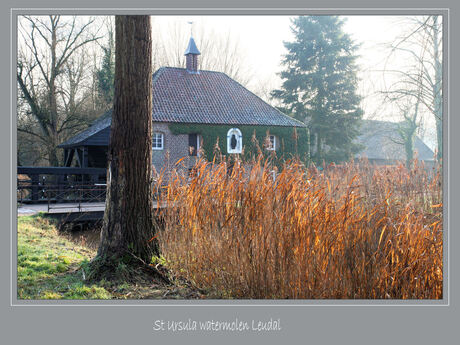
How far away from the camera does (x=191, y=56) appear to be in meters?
23.5

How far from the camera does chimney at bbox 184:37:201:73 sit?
2328 cm

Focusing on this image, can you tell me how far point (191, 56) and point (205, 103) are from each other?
3.47m

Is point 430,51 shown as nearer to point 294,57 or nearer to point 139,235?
point 139,235

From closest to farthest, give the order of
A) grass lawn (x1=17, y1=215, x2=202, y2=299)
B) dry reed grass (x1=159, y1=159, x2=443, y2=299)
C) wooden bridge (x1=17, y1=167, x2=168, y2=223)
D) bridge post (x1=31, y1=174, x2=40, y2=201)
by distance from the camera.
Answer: dry reed grass (x1=159, y1=159, x2=443, y2=299) → grass lawn (x1=17, y1=215, x2=202, y2=299) → wooden bridge (x1=17, y1=167, x2=168, y2=223) → bridge post (x1=31, y1=174, x2=40, y2=201)

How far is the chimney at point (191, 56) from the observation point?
76.4ft

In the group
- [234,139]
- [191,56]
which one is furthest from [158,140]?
[191,56]

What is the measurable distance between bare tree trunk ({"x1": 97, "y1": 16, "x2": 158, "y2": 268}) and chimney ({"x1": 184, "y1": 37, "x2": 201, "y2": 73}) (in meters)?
20.1

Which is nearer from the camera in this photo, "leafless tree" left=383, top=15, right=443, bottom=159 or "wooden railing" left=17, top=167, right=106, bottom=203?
"leafless tree" left=383, top=15, right=443, bottom=159

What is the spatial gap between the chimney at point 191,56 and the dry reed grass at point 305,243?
2071cm

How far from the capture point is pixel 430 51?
4.34 meters

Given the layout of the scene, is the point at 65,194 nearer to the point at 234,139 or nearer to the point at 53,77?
the point at 53,77

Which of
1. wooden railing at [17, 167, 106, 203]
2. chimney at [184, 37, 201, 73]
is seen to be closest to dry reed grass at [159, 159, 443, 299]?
wooden railing at [17, 167, 106, 203]

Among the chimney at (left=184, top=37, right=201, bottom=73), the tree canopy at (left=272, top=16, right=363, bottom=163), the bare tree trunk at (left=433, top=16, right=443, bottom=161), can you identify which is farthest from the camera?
the tree canopy at (left=272, top=16, right=363, bottom=163)

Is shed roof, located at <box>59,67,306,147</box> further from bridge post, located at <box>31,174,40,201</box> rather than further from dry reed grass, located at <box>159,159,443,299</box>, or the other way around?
dry reed grass, located at <box>159,159,443,299</box>
